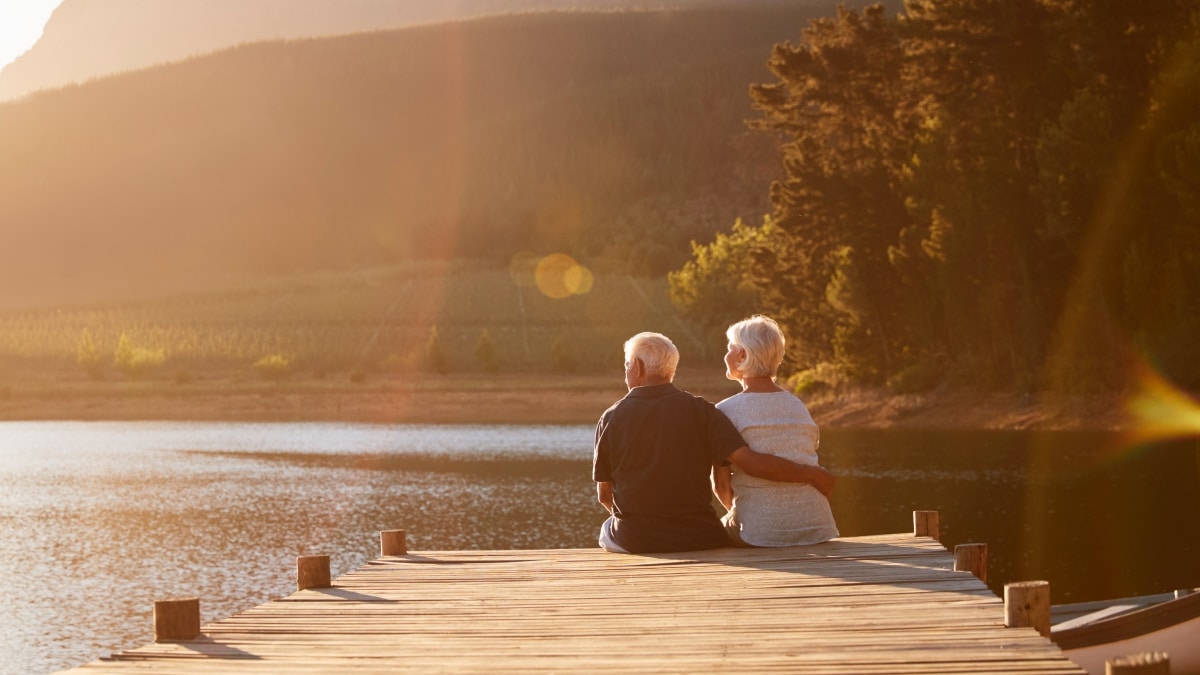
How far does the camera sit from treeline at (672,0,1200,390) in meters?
36.8

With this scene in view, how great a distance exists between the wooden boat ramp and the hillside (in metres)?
114

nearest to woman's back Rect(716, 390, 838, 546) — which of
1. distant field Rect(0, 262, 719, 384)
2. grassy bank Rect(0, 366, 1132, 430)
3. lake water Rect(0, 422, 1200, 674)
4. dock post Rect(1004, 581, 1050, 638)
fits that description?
dock post Rect(1004, 581, 1050, 638)

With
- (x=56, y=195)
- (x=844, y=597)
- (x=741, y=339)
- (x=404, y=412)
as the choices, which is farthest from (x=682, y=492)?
(x=56, y=195)

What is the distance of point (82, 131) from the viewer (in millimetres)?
167000

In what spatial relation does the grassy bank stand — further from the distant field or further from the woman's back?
the woman's back

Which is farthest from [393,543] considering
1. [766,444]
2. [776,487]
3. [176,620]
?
[176,620]

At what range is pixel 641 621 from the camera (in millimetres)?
6512

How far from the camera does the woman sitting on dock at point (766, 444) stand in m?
7.97

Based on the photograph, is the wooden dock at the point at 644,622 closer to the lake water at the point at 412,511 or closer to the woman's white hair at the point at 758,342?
the woman's white hair at the point at 758,342

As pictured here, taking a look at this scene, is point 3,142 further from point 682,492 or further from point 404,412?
point 682,492

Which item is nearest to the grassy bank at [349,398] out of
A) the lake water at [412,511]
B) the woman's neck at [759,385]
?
the lake water at [412,511]

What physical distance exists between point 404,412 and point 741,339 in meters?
61.6

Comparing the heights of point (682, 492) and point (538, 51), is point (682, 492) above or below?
below

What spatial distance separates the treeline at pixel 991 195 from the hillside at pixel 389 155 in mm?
72980
